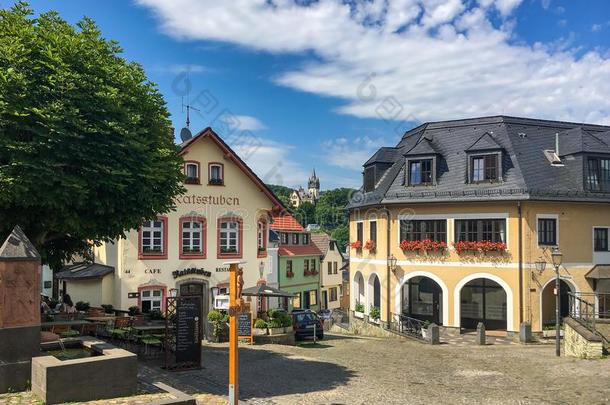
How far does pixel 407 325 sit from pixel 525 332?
568cm

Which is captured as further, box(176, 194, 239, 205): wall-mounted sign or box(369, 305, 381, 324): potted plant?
box(369, 305, 381, 324): potted plant

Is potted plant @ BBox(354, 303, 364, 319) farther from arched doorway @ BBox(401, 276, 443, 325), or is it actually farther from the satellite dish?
the satellite dish

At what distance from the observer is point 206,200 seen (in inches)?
1037

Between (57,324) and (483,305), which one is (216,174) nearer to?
(57,324)

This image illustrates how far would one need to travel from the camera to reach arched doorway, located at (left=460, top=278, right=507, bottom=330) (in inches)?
1056

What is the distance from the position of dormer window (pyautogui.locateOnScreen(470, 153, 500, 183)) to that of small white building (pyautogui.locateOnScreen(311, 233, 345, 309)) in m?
32.3

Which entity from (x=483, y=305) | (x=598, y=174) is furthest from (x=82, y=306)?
(x=598, y=174)

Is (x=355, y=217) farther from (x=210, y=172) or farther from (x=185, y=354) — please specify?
(x=185, y=354)

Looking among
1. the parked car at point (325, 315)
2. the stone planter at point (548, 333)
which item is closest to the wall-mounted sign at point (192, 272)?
the parked car at point (325, 315)

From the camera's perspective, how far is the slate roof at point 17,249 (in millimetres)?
10305

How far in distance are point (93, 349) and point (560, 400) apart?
10.3 metres

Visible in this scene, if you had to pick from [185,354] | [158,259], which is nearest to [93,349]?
[185,354]

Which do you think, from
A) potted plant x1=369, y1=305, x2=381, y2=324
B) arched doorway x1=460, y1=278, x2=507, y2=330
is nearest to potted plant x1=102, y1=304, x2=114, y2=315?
potted plant x1=369, y1=305, x2=381, y2=324

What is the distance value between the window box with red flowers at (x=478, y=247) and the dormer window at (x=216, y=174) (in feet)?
39.5
